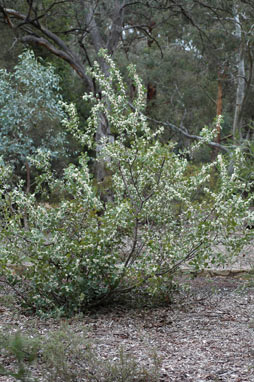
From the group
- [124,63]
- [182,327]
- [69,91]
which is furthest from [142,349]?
[124,63]

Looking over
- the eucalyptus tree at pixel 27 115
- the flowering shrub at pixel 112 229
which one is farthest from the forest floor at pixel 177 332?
the eucalyptus tree at pixel 27 115

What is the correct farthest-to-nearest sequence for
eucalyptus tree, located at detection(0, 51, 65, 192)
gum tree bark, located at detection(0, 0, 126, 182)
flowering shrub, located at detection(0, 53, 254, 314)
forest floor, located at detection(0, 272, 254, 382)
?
1. gum tree bark, located at detection(0, 0, 126, 182)
2. eucalyptus tree, located at detection(0, 51, 65, 192)
3. flowering shrub, located at detection(0, 53, 254, 314)
4. forest floor, located at detection(0, 272, 254, 382)

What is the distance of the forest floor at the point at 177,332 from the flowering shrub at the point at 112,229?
0.22 m

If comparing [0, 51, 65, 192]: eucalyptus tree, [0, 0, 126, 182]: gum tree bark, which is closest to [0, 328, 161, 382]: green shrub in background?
[0, 51, 65, 192]: eucalyptus tree

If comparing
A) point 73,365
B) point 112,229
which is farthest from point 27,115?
point 73,365

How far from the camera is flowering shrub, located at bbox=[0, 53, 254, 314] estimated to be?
13.0ft

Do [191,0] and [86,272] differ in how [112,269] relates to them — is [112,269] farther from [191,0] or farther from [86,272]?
[191,0]

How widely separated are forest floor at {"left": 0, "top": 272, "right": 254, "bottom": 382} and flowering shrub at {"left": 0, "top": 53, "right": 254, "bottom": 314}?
0.22 m

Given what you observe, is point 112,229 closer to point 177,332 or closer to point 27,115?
point 177,332

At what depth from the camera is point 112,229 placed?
3896mm

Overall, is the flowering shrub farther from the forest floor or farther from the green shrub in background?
the green shrub in background

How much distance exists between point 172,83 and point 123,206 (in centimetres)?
1603

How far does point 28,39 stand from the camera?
11641mm

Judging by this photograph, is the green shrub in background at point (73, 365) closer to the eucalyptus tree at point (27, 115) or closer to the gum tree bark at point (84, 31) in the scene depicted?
the eucalyptus tree at point (27, 115)
